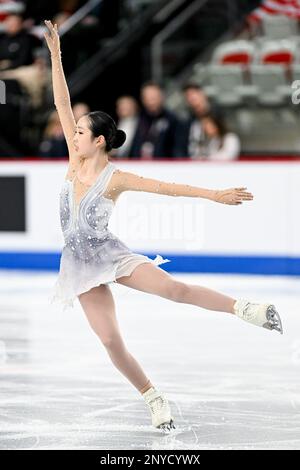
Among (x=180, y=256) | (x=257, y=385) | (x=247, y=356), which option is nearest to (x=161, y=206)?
(x=180, y=256)

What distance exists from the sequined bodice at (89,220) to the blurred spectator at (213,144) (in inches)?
226

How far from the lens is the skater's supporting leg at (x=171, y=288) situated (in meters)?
4.32

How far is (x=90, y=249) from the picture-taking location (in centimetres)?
439

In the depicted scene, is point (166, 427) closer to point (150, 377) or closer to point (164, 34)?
point (150, 377)

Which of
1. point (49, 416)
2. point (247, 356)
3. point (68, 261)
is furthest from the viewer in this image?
point (247, 356)

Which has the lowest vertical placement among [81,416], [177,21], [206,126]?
[81,416]

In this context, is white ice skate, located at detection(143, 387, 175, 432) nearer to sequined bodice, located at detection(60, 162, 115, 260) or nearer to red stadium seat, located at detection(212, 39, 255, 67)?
sequined bodice, located at detection(60, 162, 115, 260)

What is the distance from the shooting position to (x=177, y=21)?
40.0 feet

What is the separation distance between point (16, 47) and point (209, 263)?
325cm

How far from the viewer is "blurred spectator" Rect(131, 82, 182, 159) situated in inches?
407

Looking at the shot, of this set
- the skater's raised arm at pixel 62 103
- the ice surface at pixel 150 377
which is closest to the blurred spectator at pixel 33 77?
the ice surface at pixel 150 377
